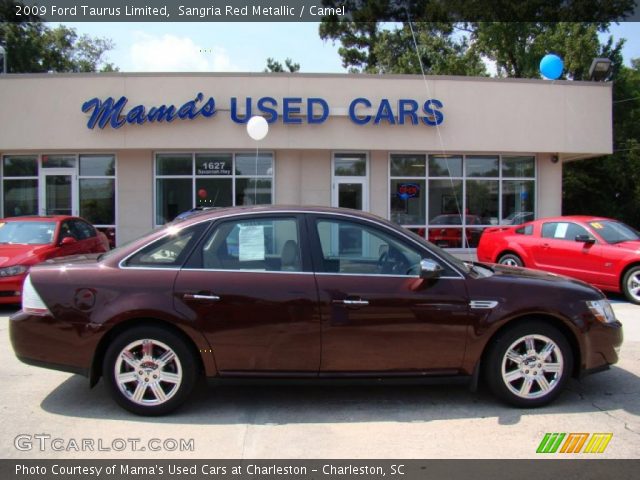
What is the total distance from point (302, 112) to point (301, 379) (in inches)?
420

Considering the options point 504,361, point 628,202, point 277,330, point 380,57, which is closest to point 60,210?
point 277,330

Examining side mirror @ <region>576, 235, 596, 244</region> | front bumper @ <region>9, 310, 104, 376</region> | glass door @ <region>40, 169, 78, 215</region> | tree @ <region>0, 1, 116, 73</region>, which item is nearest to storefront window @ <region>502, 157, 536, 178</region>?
side mirror @ <region>576, 235, 596, 244</region>

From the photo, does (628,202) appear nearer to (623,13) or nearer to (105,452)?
(623,13)

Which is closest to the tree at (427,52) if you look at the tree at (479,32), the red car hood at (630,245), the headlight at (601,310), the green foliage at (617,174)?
the tree at (479,32)

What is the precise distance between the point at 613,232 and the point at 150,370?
884 cm

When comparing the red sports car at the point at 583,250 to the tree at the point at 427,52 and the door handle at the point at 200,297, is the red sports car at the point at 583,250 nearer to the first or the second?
the door handle at the point at 200,297

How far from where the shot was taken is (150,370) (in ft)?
13.7

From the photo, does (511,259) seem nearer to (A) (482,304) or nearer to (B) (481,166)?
(B) (481,166)

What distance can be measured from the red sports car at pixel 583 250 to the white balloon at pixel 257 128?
613cm

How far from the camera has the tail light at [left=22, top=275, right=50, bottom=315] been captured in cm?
421

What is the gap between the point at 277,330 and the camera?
417 centimetres

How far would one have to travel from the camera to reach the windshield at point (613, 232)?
382 inches

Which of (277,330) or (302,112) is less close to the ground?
(302,112)

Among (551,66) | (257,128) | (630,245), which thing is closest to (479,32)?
(551,66)
